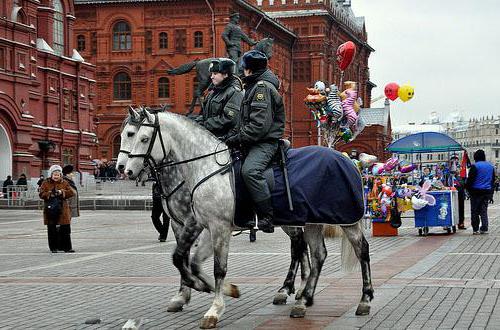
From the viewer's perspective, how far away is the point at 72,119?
56.1m

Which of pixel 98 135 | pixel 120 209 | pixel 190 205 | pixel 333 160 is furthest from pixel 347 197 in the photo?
pixel 98 135

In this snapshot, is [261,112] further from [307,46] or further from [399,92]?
[307,46]

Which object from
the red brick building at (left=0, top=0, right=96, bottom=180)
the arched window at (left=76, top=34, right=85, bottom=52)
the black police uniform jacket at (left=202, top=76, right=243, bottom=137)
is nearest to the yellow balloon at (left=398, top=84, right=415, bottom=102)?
the black police uniform jacket at (left=202, top=76, right=243, bottom=137)

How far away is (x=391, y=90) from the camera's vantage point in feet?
97.2

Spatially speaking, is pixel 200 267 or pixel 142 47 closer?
pixel 200 267

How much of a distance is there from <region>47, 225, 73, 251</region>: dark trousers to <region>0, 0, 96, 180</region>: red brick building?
2939cm

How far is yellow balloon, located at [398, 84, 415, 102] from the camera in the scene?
28.8m

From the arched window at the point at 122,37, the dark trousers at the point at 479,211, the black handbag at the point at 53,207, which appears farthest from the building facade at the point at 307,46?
the black handbag at the point at 53,207

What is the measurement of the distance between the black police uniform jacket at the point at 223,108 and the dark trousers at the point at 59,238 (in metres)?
8.64

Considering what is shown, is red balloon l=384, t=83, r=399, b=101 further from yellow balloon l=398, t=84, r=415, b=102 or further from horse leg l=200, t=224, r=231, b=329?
horse leg l=200, t=224, r=231, b=329

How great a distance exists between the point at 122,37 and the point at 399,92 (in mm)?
44905

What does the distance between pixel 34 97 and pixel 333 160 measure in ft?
143

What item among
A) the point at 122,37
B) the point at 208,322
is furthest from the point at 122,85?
the point at 208,322

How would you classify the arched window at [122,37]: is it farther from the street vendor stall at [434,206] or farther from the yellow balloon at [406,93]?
the street vendor stall at [434,206]
